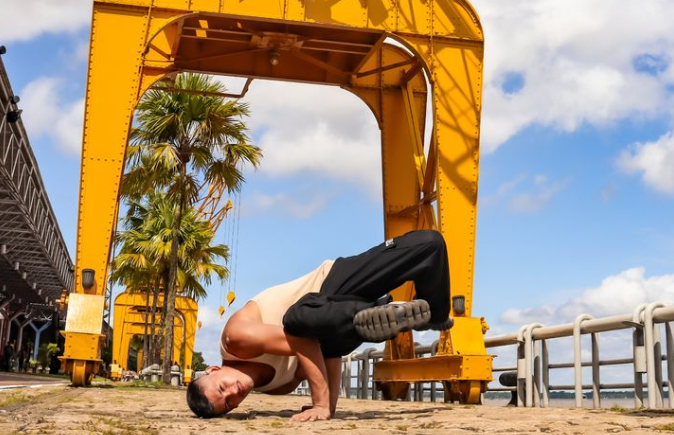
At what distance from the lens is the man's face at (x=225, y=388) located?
4758 mm

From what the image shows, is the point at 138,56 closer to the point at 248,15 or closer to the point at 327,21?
the point at 248,15

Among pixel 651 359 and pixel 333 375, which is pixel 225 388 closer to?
pixel 333 375

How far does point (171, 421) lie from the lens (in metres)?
4.61

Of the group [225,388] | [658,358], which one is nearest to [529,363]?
[658,358]

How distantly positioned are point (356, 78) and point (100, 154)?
480 cm

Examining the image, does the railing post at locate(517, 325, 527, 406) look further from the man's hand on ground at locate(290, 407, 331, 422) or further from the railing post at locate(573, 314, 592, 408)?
the man's hand on ground at locate(290, 407, 331, 422)

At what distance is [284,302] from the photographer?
504 centimetres

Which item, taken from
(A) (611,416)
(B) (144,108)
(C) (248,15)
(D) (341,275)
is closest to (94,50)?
(C) (248,15)

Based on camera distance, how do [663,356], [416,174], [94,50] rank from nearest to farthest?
[663,356], [94,50], [416,174]

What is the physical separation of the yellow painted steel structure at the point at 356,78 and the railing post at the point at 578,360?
6.12 ft

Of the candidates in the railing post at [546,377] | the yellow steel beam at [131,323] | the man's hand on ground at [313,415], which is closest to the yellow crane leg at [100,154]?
the railing post at [546,377]

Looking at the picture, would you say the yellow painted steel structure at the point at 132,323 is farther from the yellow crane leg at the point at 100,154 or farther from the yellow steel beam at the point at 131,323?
the yellow crane leg at the point at 100,154

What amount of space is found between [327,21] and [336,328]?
7.28 metres

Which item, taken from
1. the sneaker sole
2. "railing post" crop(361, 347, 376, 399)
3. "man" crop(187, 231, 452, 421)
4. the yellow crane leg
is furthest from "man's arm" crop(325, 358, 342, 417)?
"railing post" crop(361, 347, 376, 399)
